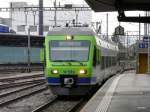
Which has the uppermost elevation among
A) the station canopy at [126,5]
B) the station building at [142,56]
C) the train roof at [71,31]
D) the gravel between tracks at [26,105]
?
the station canopy at [126,5]

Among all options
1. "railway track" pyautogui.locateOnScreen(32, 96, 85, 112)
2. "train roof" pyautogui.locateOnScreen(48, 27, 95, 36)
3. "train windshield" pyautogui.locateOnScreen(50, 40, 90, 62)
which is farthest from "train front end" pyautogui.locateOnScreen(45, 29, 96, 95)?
"railway track" pyautogui.locateOnScreen(32, 96, 85, 112)

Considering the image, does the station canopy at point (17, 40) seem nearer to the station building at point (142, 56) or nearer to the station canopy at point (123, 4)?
the station building at point (142, 56)

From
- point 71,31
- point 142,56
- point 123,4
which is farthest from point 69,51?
point 142,56

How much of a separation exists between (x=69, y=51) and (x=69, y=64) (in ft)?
2.14

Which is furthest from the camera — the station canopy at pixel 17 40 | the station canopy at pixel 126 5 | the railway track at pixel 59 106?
the station canopy at pixel 17 40

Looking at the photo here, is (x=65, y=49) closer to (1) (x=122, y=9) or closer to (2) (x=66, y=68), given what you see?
(2) (x=66, y=68)

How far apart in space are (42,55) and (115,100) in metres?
5.36

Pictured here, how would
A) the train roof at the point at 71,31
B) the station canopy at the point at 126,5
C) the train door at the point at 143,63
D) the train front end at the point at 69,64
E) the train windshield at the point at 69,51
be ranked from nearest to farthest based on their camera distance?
1. the station canopy at the point at 126,5
2. the train front end at the point at 69,64
3. the train windshield at the point at 69,51
4. the train roof at the point at 71,31
5. the train door at the point at 143,63

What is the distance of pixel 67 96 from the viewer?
71.8 ft

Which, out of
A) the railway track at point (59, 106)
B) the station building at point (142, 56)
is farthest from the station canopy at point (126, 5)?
the station building at point (142, 56)

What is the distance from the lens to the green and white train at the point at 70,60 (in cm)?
1975

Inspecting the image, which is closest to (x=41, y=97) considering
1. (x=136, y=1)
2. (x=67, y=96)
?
(x=67, y=96)

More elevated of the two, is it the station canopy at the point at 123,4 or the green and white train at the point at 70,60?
the station canopy at the point at 123,4

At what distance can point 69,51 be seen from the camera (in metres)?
20.3
